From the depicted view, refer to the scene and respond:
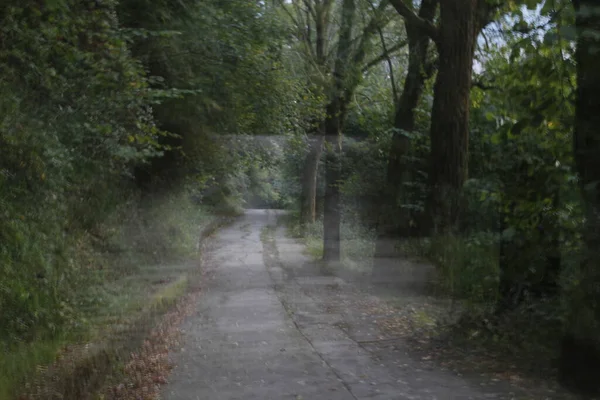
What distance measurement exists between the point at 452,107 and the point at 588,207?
6.19 meters

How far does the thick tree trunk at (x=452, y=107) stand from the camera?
39.9 ft

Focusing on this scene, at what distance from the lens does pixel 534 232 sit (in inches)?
315

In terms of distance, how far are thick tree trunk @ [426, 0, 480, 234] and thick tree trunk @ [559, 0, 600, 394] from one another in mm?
5664

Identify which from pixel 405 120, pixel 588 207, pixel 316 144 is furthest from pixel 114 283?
pixel 316 144

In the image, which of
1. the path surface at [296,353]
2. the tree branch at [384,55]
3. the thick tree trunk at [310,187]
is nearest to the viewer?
the path surface at [296,353]

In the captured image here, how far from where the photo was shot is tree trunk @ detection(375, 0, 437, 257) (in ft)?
52.9

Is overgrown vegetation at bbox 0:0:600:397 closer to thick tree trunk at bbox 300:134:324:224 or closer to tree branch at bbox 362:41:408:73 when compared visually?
tree branch at bbox 362:41:408:73

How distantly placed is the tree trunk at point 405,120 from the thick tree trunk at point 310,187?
23.9 feet

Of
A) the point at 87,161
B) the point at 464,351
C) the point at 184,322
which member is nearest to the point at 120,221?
the point at 87,161

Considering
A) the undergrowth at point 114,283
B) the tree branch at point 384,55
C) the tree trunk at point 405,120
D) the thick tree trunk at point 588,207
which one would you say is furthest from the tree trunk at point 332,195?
the thick tree trunk at point 588,207

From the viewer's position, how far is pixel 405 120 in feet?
54.0

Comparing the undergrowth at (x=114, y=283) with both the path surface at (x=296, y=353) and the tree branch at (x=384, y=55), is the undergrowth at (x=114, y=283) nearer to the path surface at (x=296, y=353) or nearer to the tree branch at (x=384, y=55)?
the path surface at (x=296, y=353)

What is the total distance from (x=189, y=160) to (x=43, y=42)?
871 centimetres

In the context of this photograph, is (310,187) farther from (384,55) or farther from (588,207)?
(588,207)
